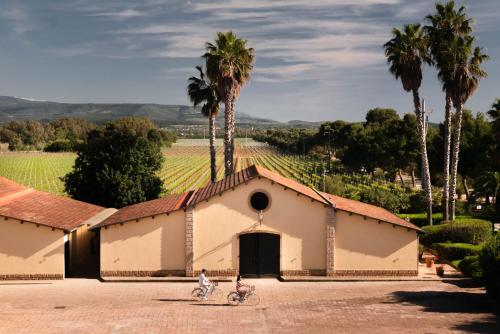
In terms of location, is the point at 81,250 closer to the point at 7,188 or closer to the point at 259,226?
the point at 7,188

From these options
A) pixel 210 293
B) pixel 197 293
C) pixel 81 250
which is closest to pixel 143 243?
pixel 197 293

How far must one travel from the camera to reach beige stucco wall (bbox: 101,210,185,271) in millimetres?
30000

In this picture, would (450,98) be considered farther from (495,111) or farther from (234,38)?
(234,38)

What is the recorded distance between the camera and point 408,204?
56750 millimetres

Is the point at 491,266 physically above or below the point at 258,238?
below

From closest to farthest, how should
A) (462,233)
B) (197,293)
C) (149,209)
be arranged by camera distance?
(197,293) < (149,209) < (462,233)

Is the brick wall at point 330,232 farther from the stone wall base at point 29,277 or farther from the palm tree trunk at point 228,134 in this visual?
the palm tree trunk at point 228,134

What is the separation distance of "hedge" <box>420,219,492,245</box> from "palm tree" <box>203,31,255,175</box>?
1607cm

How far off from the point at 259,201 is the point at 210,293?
620 centimetres

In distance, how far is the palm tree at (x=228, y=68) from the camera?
45.2 metres

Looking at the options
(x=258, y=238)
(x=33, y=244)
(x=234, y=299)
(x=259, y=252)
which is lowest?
(x=234, y=299)

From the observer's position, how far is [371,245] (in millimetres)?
30453

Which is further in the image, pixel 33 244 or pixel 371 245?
pixel 371 245

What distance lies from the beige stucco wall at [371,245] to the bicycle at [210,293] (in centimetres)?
682
